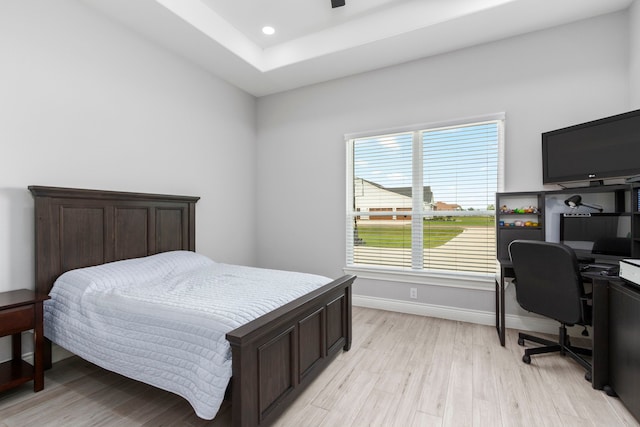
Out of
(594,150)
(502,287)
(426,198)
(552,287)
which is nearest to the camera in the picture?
(552,287)

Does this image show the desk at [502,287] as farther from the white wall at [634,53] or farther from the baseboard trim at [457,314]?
the white wall at [634,53]

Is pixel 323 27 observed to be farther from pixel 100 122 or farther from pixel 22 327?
pixel 22 327

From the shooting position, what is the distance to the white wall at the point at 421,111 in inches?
110

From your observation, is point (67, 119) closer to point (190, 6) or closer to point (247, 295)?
point (190, 6)

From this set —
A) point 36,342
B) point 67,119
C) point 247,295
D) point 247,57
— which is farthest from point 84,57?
point 247,295

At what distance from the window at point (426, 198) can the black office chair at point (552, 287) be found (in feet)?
2.68

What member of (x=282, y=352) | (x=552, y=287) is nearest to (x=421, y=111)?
(x=552, y=287)

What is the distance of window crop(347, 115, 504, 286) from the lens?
3.27 m

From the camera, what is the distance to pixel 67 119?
8.27 ft

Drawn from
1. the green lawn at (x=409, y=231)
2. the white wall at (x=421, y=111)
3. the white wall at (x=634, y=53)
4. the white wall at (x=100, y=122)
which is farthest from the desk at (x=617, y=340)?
the white wall at (x=100, y=122)

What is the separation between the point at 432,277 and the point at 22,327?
3474 mm

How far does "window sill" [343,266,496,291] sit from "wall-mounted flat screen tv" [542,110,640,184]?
1.14m

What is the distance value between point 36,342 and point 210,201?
215 centimetres

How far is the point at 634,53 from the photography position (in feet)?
8.43
